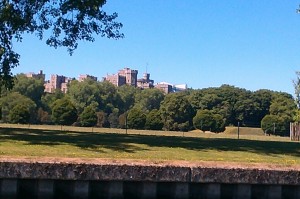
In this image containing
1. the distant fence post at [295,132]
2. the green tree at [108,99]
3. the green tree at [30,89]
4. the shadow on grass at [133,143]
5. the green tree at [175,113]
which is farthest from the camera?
the green tree at [108,99]

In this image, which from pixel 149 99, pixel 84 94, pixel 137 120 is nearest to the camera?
pixel 137 120

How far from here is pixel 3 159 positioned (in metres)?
9.25

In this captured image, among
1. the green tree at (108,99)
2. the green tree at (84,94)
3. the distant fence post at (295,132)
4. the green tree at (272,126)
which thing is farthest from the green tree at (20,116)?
the green tree at (108,99)

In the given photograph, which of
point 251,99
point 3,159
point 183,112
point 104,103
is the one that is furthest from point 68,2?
point 104,103

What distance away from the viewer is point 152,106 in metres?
138

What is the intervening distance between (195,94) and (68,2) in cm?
10040

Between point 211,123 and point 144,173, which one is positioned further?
point 211,123

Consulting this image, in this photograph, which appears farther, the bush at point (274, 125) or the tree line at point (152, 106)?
the bush at point (274, 125)

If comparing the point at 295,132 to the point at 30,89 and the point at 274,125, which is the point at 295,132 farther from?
the point at 30,89

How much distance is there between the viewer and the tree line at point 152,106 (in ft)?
225

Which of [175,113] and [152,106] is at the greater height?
[152,106]

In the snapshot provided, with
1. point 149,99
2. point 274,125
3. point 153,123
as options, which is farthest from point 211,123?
point 149,99

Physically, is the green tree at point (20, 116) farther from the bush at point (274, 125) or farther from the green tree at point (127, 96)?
the green tree at point (127, 96)

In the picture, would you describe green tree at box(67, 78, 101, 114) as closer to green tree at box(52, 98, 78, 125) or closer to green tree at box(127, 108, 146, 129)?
green tree at box(52, 98, 78, 125)
